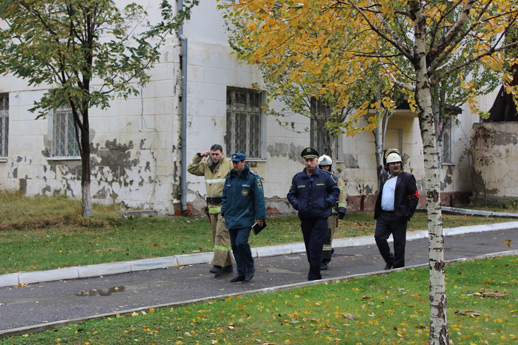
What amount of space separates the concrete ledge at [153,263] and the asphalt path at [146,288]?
17 centimetres

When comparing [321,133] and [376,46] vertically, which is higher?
[376,46]

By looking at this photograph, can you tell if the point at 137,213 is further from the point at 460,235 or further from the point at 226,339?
the point at 226,339

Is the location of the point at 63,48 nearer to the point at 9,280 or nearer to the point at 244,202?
the point at 9,280

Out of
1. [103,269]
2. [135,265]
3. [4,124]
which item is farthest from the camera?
[4,124]

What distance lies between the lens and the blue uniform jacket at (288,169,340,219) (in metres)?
8.72

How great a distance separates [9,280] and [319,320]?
15.7ft

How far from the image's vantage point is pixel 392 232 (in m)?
9.47

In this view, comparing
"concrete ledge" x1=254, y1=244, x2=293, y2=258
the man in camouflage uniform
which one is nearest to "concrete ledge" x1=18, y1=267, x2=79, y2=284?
the man in camouflage uniform

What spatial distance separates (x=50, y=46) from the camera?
1347 centimetres

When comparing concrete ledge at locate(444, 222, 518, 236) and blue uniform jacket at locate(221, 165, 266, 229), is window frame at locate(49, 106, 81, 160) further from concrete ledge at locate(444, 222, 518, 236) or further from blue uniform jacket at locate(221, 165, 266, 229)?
blue uniform jacket at locate(221, 165, 266, 229)

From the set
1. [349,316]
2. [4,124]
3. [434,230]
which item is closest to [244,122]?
[4,124]

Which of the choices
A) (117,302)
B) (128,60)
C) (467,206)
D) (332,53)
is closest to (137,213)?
(128,60)

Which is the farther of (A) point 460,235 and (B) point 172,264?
(A) point 460,235

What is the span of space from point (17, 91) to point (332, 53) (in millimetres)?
15573
